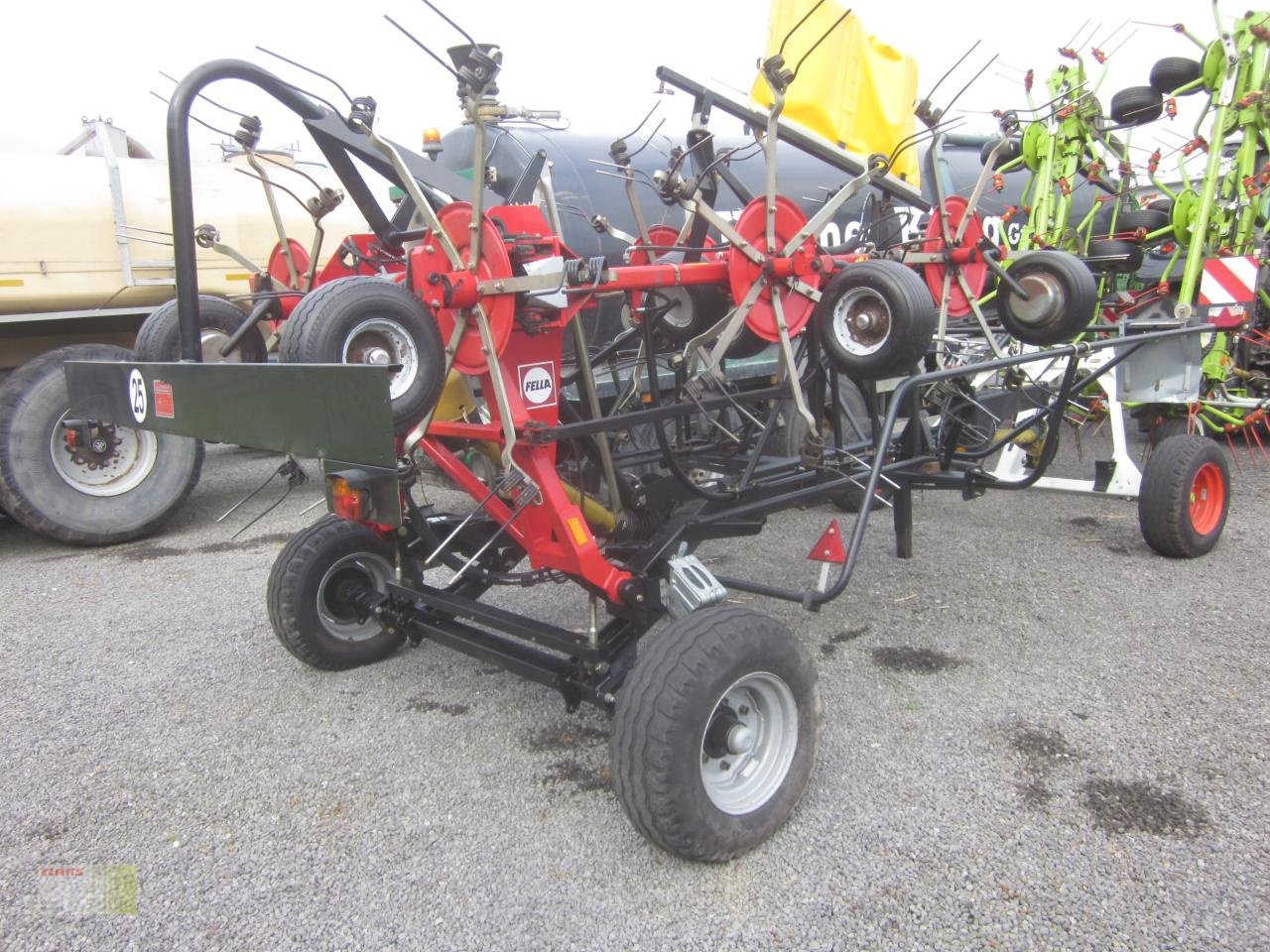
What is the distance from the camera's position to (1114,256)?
23.4ft

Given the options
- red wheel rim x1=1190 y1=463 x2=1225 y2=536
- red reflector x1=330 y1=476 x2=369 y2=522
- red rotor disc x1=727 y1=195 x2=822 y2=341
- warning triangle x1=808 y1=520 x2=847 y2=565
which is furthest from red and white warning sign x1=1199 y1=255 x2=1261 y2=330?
red reflector x1=330 y1=476 x2=369 y2=522

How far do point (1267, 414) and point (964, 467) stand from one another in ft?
14.1

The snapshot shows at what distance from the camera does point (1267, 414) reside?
6.90 meters

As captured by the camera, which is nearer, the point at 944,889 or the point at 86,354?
the point at 944,889

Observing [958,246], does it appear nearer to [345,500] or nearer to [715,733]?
[715,733]

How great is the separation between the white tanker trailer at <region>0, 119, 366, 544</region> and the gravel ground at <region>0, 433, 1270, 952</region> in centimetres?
127

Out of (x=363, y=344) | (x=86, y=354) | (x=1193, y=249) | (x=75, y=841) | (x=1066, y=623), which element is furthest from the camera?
(x=1193, y=249)

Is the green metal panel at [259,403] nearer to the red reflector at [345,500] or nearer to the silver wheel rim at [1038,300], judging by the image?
the red reflector at [345,500]

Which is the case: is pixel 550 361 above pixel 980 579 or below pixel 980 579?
above

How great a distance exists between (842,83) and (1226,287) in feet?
14.7

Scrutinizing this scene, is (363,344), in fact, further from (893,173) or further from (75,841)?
(893,173)

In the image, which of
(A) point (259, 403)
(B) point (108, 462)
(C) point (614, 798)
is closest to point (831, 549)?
(C) point (614, 798)

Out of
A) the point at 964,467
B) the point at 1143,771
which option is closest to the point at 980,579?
the point at 964,467

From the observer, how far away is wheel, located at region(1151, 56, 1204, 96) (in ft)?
22.1
